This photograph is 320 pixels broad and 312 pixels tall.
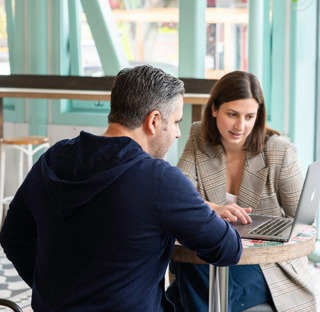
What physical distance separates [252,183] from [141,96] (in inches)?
43.9

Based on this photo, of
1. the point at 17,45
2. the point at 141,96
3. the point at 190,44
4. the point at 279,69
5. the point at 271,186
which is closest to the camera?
the point at 141,96

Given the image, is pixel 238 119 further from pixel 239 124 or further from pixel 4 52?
pixel 4 52

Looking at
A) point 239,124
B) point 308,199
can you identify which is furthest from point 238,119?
point 308,199

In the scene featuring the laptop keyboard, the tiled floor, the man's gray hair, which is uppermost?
the man's gray hair

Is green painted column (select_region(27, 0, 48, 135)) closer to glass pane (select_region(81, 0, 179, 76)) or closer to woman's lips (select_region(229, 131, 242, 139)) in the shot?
glass pane (select_region(81, 0, 179, 76))

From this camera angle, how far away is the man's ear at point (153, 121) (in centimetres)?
163

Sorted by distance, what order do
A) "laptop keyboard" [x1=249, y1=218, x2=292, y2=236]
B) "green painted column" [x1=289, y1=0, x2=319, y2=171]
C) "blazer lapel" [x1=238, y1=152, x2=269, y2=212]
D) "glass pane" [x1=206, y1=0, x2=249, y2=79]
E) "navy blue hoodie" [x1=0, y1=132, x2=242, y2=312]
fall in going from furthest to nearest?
1. "glass pane" [x1=206, y1=0, x2=249, y2=79]
2. "green painted column" [x1=289, y1=0, x2=319, y2=171]
3. "blazer lapel" [x1=238, y1=152, x2=269, y2=212]
4. "laptop keyboard" [x1=249, y1=218, x2=292, y2=236]
5. "navy blue hoodie" [x1=0, y1=132, x2=242, y2=312]

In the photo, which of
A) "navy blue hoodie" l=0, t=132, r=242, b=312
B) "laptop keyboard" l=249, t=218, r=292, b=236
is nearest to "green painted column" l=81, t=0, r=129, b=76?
"laptop keyboard" l=249, t=218, r=292, b=236

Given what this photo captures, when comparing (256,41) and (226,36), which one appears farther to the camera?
(226,36)

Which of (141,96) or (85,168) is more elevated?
(141,96)

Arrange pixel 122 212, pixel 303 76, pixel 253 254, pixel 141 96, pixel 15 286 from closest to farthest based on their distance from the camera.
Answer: pixel 122 212
pixel 141 96
pixel 253 254
pixel 15 286
pixel 303 76

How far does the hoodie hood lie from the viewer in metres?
1.52

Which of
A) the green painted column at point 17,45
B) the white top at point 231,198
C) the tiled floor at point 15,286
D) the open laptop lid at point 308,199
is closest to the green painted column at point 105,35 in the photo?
the green painted column at point 17,45

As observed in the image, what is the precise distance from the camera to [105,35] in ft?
16.2
